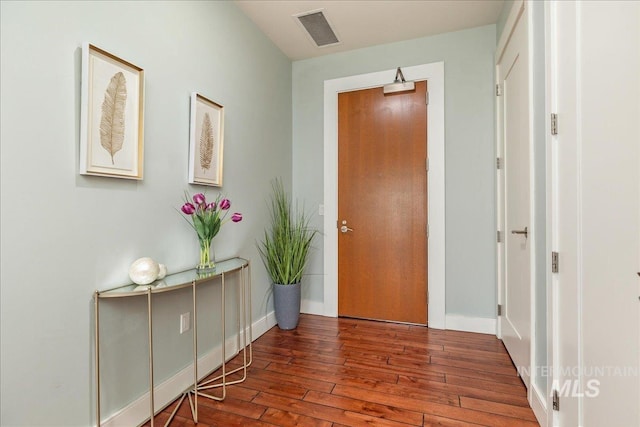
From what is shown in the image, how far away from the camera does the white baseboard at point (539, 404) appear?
4.97 feet

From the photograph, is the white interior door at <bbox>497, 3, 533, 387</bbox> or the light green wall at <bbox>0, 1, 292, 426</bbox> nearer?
the light green wall at <bbox>0, 1, 292, 426</bbox>

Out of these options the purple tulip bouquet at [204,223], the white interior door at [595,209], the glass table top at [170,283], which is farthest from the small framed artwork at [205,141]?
the white interior door at [595,209]

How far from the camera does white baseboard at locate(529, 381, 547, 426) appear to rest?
4.97ft

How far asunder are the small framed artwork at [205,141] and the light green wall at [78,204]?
0.05 meters

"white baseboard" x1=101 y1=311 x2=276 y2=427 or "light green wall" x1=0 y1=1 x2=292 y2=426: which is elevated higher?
"light green wall" x1=0 y1=1 x2=292 y2=426

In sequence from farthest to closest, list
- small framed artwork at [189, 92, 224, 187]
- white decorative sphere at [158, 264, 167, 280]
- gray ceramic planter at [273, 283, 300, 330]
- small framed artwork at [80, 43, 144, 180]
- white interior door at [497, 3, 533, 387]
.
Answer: gray ceramic planter at [273, 283, 300, 330] < small framed artwork at [189, 92, 224, 187] < white interior door at [497, 3, 533, 387] < white decorative sphere at [158, 264, 167, 280] < small framed artwork at [80, 43, 144, 180]

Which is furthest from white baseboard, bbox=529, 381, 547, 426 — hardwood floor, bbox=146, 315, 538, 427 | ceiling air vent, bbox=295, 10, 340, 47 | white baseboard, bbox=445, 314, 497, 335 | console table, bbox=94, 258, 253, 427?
ceiling air vent, bbox=295, 10, 340, 47

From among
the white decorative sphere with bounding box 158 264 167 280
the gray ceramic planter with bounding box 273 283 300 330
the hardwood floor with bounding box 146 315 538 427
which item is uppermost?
the white decorative sphere with bounding box 158 264 167 280

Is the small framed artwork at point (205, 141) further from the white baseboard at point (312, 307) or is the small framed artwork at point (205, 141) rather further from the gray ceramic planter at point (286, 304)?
the white baseboard at point (312, 307)

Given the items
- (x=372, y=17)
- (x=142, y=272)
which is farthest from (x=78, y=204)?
(x=372, y=17)

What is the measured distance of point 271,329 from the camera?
9.43 ft

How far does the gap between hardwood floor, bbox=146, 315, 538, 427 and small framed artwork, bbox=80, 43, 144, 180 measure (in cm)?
131

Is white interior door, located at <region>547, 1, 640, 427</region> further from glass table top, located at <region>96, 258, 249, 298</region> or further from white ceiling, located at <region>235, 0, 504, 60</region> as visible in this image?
glass table top, located at <region>96, 258, 249, 298</region>

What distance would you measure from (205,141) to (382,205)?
1711 millimetres
